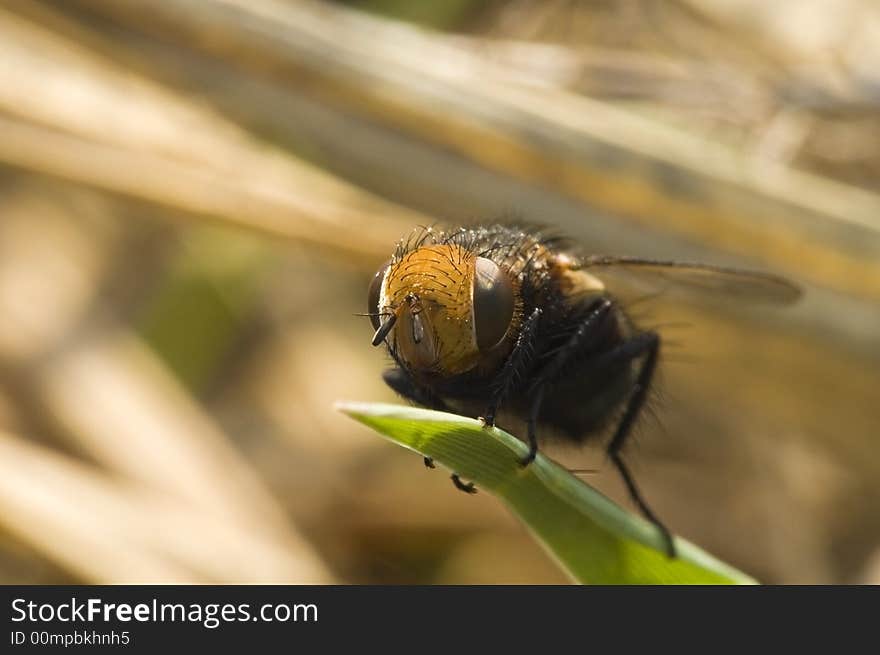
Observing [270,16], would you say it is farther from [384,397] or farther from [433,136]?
[384,397]

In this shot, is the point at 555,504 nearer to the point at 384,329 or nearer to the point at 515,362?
the point at 515,362

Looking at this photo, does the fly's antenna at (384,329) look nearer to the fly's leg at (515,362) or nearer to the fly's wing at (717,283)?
the fly's leg at (515,362)

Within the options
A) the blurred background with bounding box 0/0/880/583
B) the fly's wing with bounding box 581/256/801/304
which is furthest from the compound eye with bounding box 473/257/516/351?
the blurred background with bounding box 0/0/880/583

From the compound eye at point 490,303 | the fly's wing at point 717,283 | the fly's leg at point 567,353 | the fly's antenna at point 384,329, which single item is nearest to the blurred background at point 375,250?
the fly's wing at point 717,283

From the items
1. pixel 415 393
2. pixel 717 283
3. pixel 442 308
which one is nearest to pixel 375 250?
pixel 717 283

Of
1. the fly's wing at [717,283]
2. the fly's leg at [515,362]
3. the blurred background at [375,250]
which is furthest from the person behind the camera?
the blurred background at [375,250]

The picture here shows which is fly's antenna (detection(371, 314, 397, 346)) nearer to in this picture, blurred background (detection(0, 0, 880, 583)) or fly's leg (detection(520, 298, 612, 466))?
fly's leg (detection(520, 298, 612, 466))

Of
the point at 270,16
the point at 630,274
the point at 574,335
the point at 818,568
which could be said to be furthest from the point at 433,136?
the point at 818,568
